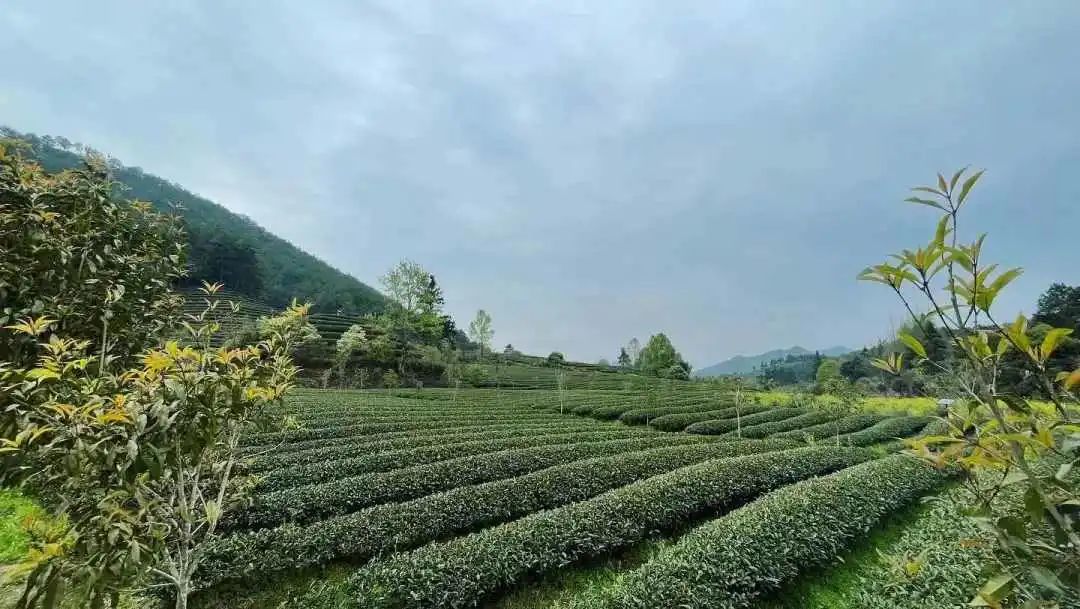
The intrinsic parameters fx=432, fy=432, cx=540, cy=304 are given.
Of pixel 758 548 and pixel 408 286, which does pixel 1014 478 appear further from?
pixel 408 286

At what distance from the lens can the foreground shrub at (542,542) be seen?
5.57 meters

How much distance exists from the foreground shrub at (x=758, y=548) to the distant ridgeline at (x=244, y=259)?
4495 centimetres

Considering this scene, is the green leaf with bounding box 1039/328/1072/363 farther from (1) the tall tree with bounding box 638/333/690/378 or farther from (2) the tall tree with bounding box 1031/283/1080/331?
(1) the tall tree with bounding box 638/333/690/378

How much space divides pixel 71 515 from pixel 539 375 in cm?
5075

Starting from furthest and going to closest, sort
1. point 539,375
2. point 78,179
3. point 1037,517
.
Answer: point 539,375 < point 78,179 < point 1037,517

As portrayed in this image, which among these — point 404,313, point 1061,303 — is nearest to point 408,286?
point 404,313

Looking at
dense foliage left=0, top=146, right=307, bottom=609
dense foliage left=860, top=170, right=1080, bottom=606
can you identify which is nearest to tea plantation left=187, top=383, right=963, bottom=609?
dense foliage left=0, top=146, right=307, bottom=609

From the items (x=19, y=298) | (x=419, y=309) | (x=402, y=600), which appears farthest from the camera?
(x=419, y=309)

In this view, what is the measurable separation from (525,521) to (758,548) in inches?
138

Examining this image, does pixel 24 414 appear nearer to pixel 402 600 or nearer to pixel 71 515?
pixel 71 515

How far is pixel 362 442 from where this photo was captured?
44.4 feet

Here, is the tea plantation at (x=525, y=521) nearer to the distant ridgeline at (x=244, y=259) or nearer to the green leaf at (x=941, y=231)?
the green leaf at (x=941, y=231)

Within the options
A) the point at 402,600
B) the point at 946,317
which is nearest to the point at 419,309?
the point at 402,600

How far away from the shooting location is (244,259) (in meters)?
67.4
